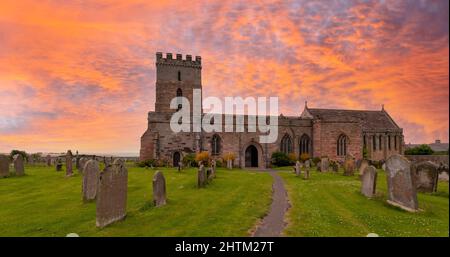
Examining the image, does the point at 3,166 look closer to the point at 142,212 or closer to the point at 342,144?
the point at 142,212

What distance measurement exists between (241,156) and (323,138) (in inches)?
442

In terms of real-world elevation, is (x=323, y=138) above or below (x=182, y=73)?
below

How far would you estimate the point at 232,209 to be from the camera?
9.18 meters

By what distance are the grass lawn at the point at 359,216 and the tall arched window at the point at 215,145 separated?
21.2 m

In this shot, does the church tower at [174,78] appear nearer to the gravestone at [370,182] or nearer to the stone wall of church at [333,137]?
the stone wall of church at [333,137]

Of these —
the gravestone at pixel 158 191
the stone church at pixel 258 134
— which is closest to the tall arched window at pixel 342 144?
the stone church at pixel 258 134

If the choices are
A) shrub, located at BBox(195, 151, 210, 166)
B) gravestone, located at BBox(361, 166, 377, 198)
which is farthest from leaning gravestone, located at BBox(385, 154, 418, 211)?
shrub, located at BBox(195, 151, 210, 166)

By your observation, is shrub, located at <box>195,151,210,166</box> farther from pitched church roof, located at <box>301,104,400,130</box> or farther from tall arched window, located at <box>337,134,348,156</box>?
tall arched window, located at <box>337,134,348,156</box>

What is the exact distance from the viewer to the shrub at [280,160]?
33312 mm

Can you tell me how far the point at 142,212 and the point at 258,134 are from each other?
26.8 m

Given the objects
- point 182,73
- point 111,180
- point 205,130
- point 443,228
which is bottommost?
point 443,228
